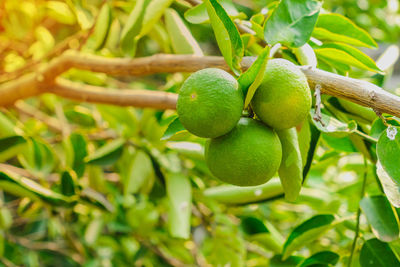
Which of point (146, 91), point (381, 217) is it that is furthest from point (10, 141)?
point (381, 217)

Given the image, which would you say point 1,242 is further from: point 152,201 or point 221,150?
point 221,150

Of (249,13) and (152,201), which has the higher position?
(249,13)

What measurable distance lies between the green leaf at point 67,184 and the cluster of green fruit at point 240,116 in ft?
1.44

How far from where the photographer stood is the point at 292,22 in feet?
1.81

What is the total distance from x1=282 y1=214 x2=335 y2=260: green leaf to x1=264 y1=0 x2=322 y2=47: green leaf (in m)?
0.39

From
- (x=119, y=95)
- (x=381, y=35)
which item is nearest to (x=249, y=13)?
(x=381, y=35)

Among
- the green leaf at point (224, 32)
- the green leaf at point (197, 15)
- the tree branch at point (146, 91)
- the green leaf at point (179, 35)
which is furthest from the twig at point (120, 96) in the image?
the green leaf at point (224, 32)

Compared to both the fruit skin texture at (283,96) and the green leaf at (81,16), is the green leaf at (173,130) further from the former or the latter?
the green leaf at (81,16)

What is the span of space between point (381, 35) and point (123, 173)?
1.58 meters

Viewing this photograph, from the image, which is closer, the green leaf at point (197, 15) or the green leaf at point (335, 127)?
the green leaf at point (335, 127)

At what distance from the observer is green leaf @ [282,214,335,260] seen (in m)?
0.75

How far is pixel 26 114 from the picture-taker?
1.44 meters

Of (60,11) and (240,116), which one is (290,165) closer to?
(240,116)

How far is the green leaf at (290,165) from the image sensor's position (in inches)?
21.2
